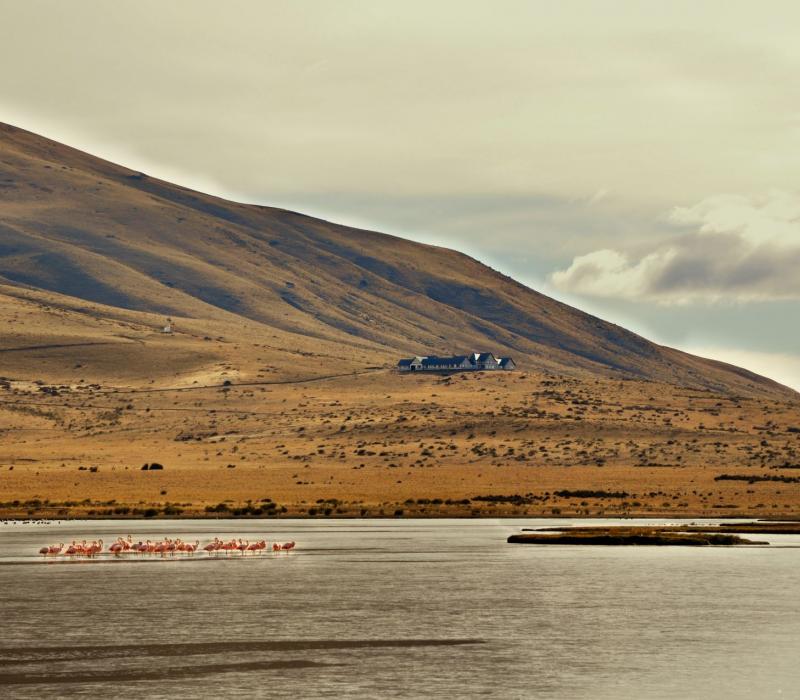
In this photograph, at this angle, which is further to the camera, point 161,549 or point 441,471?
point 441,471

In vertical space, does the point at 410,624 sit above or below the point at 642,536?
below

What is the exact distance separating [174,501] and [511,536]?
48.8 meters

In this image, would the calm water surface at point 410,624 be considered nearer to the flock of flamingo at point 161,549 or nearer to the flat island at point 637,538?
the flock of flamingo at point 161,549

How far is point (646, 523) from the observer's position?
316 ft

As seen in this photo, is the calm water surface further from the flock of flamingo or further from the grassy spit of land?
the grassy spit of land

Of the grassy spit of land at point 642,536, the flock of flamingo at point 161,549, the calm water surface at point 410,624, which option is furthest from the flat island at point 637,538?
the flock of flamingo at point 161,549

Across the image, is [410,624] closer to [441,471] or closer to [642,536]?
[642,536]

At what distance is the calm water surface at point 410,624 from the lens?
35438mm

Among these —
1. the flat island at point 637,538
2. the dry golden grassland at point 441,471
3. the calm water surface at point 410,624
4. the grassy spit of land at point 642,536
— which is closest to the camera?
the calm water surface at point 410,624

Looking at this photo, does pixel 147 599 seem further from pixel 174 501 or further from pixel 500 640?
pixel 174 501

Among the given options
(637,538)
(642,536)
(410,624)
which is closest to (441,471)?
(642,536)

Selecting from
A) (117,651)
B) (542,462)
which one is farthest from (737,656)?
(542,462)

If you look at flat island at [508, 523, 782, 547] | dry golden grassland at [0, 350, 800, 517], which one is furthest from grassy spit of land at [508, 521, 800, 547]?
dry golden grassland at [0, 350, 800, 517]

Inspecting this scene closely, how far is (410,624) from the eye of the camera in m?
45.8
